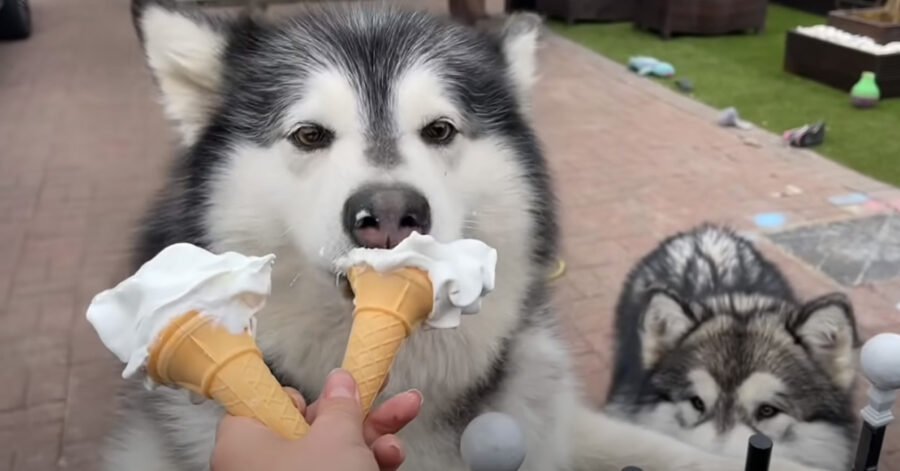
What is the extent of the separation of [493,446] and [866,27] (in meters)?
6.57

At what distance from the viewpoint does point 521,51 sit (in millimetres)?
1899

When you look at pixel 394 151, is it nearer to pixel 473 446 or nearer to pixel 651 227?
pixel 473 446

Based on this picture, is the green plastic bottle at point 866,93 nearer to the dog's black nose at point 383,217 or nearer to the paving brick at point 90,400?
the paving brick at point 90,400

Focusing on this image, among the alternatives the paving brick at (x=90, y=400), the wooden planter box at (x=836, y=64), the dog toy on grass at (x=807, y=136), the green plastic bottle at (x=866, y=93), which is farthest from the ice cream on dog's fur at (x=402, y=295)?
the wooden planter box at (x=836, y=64)

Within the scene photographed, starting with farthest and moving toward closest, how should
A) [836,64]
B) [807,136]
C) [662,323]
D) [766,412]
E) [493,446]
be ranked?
[836,64] < [807,136] < [662,323] < [766,412] < [493,446]

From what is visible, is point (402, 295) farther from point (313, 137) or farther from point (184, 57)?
point (184, 57)

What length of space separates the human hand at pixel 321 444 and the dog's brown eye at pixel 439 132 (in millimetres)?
655

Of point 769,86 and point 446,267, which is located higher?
point 446,267

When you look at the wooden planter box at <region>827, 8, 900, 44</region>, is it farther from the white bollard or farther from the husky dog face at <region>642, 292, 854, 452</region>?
the white bollard

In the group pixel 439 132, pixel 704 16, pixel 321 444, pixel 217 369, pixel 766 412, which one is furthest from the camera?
pixel 704 16

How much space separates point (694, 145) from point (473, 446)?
455cm

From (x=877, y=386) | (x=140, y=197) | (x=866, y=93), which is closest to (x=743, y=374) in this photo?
(x=877, y=386)

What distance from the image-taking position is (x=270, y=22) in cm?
181

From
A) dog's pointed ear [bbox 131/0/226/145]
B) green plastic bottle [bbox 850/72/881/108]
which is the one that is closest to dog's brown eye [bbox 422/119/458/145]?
dog's pointed ear [bbox 131/0/226/145]
